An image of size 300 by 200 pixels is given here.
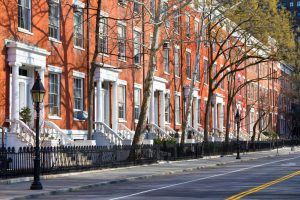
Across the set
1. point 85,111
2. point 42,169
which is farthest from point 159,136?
point 42,169

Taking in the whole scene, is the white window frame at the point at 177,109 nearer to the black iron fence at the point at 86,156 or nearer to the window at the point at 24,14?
the black iron fence at the point at 86,156

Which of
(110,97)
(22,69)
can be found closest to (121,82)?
(110,97)

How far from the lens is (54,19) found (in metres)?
33.0

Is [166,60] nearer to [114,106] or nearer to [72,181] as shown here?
[114,106]

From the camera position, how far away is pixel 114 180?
23.3 m

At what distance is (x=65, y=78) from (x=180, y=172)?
8.81 m

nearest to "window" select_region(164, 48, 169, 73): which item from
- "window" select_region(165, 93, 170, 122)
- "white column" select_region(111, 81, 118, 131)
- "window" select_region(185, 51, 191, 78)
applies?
"window" select_region(165, 93, 170, 122)

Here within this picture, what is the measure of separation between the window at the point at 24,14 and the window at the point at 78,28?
15.9ft

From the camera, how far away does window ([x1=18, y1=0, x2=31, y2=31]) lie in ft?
97.9

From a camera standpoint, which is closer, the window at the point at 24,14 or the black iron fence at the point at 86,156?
the black iron fence at the point at 86,156

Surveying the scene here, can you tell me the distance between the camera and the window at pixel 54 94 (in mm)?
32312

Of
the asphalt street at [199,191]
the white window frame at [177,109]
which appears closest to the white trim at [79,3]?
the asphalt street at [199,191]

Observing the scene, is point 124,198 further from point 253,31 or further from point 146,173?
point 253,31

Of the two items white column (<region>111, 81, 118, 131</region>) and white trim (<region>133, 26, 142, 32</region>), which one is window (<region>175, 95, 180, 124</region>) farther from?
white column (<region>111, 81, 118, 131</region>)
